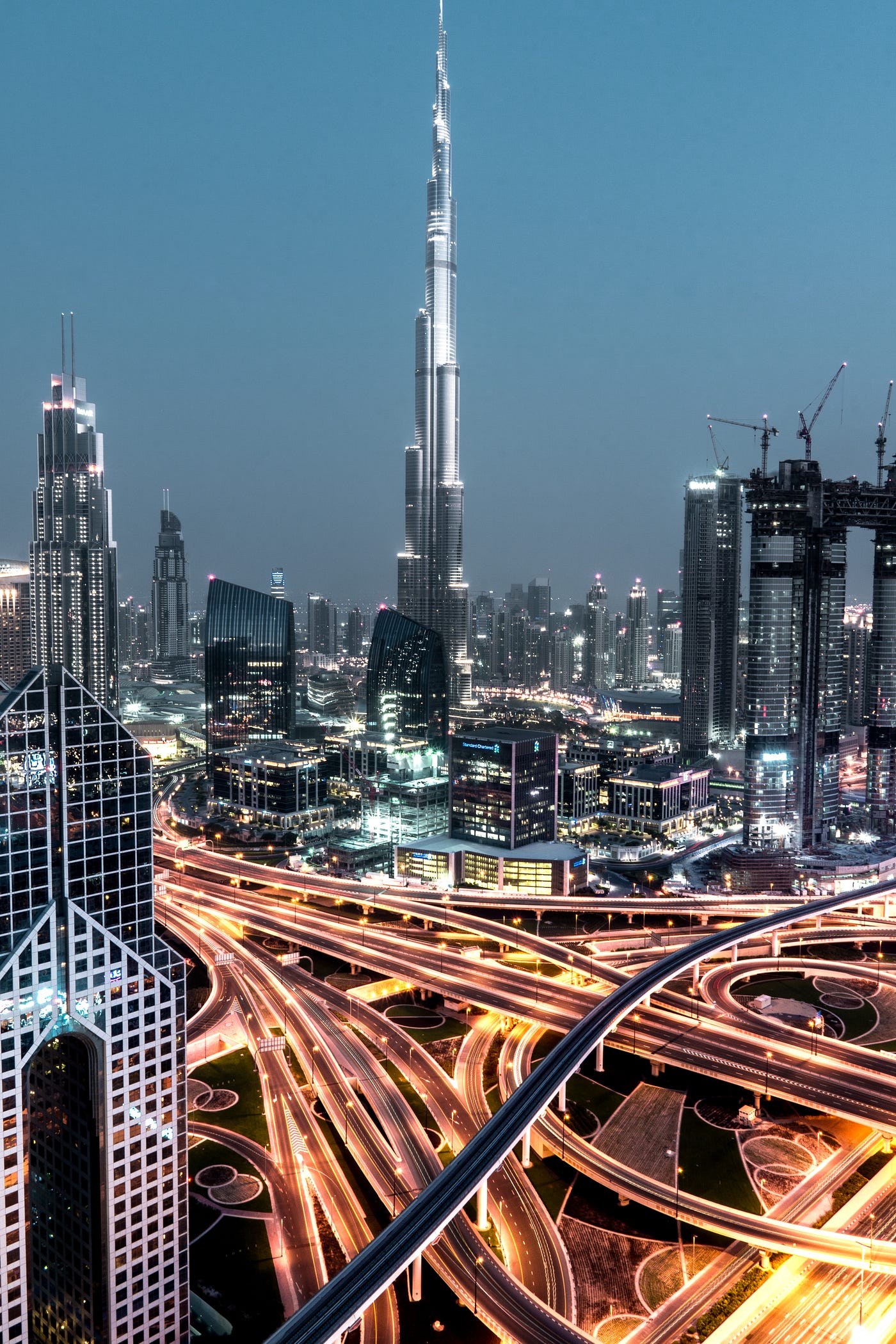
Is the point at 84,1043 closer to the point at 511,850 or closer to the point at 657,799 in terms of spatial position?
the point at 511,850

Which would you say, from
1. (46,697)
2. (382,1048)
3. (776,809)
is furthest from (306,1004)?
(776,809)

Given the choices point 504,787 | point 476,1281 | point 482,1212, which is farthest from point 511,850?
point 476,1281

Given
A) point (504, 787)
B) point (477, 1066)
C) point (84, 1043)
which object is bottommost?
point (477, 1066)

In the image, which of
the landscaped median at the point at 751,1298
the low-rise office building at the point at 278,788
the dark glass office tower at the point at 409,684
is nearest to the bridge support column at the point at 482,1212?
the landscaped median at the point at 751,1298

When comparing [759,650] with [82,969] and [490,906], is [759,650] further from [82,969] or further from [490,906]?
[82,969]

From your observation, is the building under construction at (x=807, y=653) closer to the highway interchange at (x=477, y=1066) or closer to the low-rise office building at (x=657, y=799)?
the low-rise office building at (x=657, y=799)

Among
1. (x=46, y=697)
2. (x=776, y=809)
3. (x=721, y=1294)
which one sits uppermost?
(x=46, y=697)

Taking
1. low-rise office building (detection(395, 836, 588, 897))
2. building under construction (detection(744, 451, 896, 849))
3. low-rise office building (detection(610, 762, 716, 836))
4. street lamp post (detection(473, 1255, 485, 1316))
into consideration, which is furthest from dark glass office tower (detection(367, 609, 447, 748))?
street lamp post (detection(473, 1255, 485, 1316))
